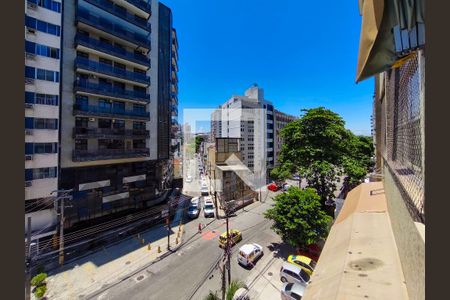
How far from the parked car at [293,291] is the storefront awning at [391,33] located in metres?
10.9

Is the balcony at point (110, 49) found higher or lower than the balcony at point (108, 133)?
higher

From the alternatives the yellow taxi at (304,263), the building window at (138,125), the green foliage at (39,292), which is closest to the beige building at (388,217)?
the yellow taxi at (304,263)

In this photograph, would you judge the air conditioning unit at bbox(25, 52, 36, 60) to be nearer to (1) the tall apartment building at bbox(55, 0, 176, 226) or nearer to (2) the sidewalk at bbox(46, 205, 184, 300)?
(1) the tall apartment building at bbox(55, 0, 176, 226)

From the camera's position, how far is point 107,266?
13.4 metres

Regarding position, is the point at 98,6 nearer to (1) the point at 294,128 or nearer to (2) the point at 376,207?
(1) the point at 294,128

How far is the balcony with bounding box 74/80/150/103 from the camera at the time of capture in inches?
642

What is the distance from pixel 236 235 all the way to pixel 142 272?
23.7 ft

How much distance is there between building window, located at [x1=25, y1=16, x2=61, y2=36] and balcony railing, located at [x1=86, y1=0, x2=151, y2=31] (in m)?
3.78

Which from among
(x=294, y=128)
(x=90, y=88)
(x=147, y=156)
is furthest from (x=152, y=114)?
(x=294, y=128)

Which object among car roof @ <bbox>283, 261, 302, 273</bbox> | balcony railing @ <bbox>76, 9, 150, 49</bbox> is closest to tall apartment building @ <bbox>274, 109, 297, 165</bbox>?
balcony railing @ <bbox>76, 9, 150, 49</bbox>

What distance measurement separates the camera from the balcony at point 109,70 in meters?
16.2

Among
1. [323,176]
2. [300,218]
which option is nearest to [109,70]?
[300,218]

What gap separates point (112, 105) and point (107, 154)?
15.2ft

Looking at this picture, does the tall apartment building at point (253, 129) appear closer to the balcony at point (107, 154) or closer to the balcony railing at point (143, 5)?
the balcony at point (107, 154)
